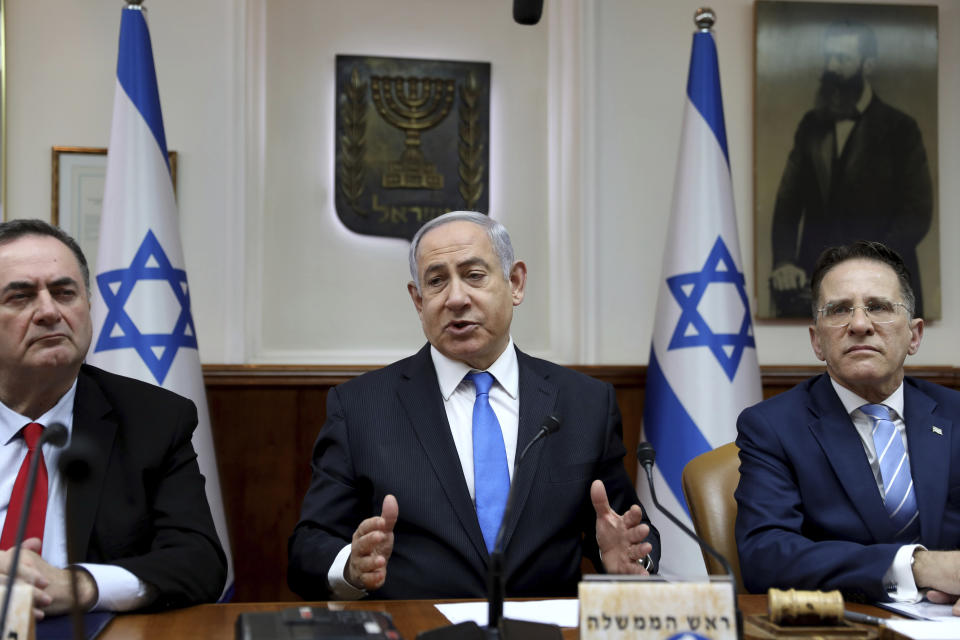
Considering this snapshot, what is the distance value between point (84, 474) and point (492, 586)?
0.61 meters

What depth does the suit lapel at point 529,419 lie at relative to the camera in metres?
2.18

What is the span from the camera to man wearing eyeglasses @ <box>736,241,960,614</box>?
6.87 ft

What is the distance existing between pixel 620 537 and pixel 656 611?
A: 22.6 inches

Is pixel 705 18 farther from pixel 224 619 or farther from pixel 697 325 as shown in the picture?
pixel 224 619

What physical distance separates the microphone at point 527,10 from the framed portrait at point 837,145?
2093 millimetres

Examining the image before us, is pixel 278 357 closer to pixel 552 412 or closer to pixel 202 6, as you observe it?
pixel 202 6

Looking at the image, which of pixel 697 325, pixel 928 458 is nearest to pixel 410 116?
pixel 697 325

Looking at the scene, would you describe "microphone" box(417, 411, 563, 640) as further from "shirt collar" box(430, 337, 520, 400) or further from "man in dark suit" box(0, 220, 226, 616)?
"shirt collar" box(430, 337, 520, 400)

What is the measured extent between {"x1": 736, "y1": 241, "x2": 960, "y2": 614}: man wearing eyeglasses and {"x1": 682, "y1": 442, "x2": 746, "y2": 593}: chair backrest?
0.09 meters

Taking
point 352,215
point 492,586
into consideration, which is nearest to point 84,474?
point 492,586

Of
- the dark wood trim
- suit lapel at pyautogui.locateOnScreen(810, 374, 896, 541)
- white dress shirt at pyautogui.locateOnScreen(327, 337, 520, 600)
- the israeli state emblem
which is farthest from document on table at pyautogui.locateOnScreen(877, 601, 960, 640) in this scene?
the israeli state emblem

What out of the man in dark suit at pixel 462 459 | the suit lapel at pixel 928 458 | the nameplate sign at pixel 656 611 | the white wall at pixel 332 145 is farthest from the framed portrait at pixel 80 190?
the nameplate sign at pixel 656 611

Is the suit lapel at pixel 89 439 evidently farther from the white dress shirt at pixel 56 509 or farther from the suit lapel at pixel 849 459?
the suit lapel at pixel 849 459

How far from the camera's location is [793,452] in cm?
219
